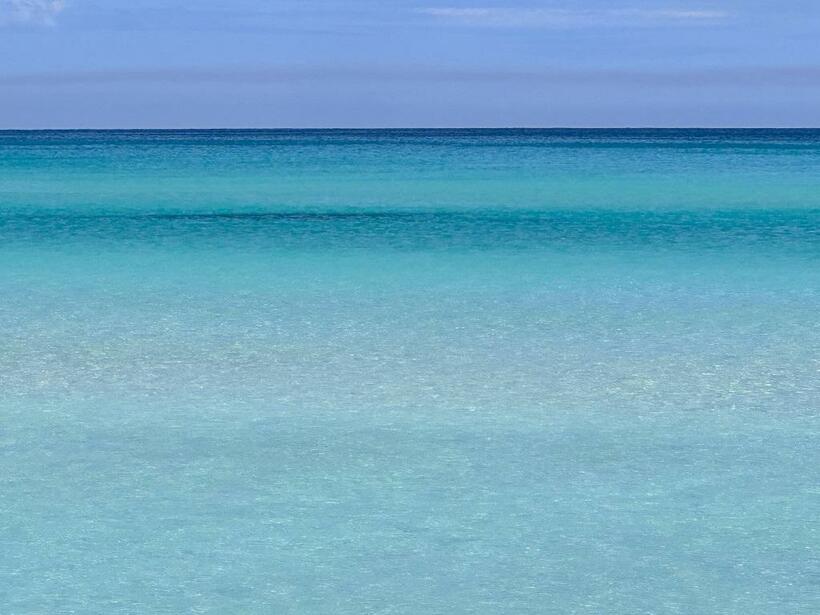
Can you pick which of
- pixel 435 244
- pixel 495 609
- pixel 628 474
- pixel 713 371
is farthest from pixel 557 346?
pixel 435 244

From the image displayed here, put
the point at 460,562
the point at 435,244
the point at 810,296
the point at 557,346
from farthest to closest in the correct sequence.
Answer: the point at 435,244 → the point at 810,296 → the point at 557,346 → the point at 460,562

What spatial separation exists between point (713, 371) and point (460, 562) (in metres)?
2.84

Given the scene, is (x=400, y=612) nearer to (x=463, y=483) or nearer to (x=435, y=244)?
(x=463, y=483)

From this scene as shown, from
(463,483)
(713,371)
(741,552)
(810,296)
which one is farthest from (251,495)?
(810,296)

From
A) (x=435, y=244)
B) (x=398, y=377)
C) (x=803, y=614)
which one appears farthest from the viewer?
(x=435, y=244)

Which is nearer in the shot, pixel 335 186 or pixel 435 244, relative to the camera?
pixel 435 244

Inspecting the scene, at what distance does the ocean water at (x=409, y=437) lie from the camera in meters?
3.48

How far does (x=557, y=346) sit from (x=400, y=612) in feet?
11.9

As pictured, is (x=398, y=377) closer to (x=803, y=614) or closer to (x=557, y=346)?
(x=557, y=346)

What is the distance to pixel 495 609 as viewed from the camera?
128 inches

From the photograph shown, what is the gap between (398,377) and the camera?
233 inches

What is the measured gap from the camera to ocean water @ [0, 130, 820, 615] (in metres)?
3.48

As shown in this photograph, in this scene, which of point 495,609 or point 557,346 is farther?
point 557,346

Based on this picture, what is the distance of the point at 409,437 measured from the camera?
4.83 metres
